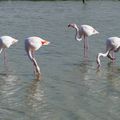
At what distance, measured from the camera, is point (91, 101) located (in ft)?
33.4

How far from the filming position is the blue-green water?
948 cm

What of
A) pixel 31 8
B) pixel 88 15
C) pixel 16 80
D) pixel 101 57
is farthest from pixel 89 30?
pixel 31 8

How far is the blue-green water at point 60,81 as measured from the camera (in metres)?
9.48

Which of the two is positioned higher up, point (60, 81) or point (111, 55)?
point (111, 55)

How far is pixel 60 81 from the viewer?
12195mm

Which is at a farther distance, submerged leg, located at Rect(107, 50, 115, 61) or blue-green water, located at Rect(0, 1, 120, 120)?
submerged leg, located at Rect(107, 50, 115, 61)

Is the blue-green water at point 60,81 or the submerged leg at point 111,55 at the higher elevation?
the submerged leg at point 111,55

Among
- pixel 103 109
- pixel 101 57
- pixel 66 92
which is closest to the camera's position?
pixel 103 109

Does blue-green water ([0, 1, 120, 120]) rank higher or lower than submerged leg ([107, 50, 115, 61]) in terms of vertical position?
lower

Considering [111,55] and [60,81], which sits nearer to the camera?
[60,81]

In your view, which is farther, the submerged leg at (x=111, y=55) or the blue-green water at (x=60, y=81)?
the submerged leg at (x=111, y=55)

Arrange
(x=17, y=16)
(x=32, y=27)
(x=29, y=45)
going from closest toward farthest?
(x=29, y=45)
(x=32, y=27)
(x=17, y=16)

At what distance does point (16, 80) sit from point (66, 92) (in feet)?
5.94

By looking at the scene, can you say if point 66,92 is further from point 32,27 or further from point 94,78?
point 32,27
